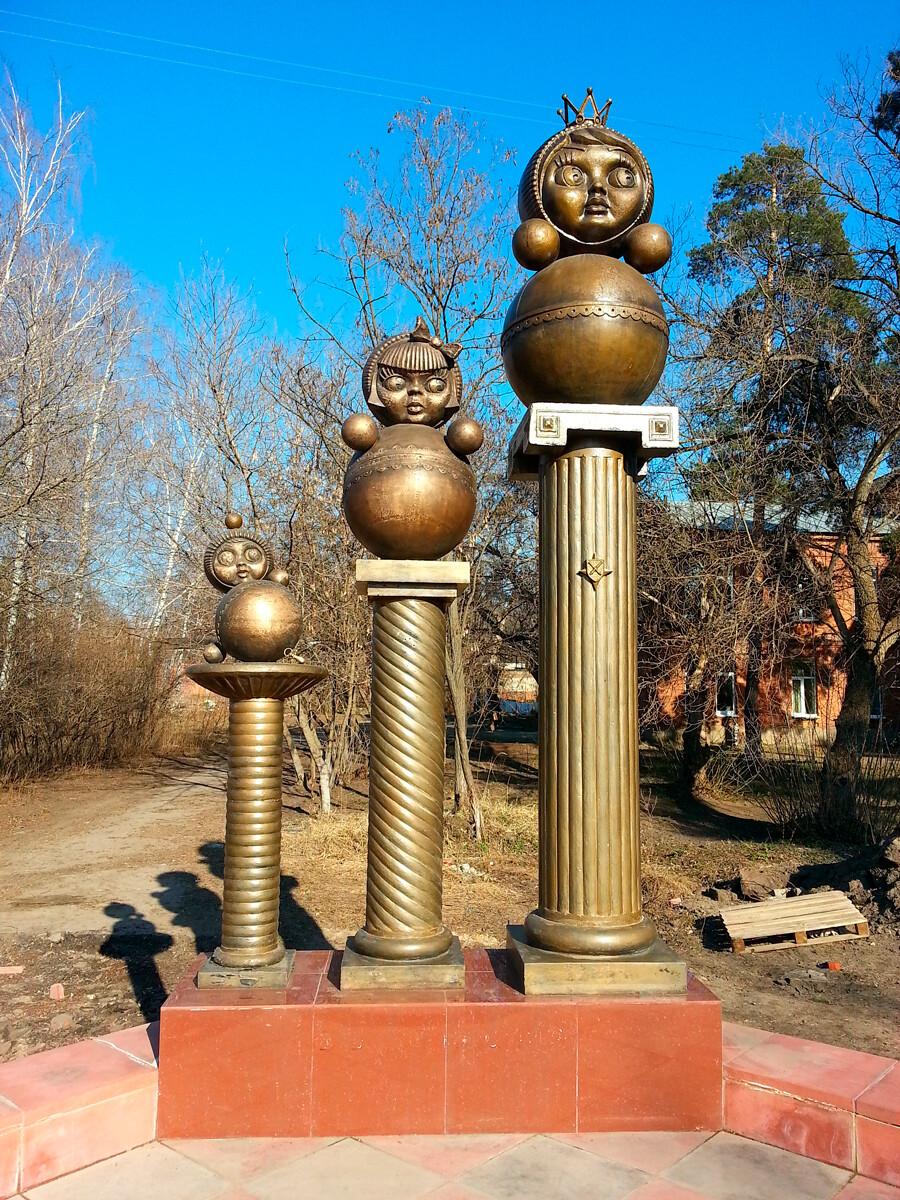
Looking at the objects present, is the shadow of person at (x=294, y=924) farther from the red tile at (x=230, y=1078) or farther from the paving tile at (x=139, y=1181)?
the paving tile at (x=139, y=1181)

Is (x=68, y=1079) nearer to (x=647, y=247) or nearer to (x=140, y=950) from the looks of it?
(x=647, y=247)

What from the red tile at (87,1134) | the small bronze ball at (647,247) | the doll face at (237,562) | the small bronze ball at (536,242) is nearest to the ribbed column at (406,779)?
the doll face at (237,562)

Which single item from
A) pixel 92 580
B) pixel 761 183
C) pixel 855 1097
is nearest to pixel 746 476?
pixel 761 183

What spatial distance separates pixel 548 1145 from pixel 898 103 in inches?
674

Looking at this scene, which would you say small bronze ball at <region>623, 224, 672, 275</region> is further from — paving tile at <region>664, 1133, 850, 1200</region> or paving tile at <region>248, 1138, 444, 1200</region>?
paving tile at <region>248, 1138, 444, 1200</region>

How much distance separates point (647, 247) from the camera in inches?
168

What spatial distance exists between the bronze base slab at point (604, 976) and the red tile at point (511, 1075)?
0.15 meters

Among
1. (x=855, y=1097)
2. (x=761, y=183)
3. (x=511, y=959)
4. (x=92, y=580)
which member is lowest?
(x=855, y=1097)

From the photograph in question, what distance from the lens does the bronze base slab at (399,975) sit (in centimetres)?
381

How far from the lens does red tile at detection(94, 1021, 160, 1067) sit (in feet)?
12.2

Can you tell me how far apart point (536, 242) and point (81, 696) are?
17.2 meters

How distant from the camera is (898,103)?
14.9 meters

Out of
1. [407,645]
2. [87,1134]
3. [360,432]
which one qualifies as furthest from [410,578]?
[87,1134]

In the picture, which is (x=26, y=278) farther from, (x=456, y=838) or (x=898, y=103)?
(x=898, y=103)
